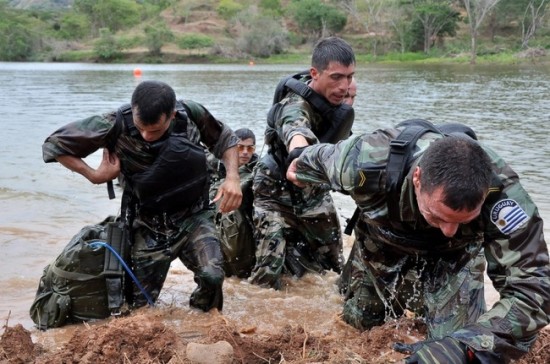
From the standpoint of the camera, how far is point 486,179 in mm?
3025

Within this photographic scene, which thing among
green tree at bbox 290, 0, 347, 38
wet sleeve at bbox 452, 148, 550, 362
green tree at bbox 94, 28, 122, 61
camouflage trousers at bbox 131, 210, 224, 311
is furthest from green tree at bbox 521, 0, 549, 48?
wet sleeve at bbox 452, 148, 550, 362

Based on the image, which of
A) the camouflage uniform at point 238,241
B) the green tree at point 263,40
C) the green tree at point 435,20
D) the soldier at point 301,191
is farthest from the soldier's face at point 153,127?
the green tree at point 263,40

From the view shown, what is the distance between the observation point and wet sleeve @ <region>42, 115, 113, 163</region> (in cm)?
488

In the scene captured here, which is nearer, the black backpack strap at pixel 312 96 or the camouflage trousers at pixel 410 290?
the camouflage trousers at pixel 410 290

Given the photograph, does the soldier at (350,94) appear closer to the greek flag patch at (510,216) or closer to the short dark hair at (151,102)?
the short dark hair at (151,102)

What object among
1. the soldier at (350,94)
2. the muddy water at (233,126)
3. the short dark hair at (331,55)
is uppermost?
the short dark hair at (331,55)

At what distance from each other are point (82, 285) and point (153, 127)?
1.29 m

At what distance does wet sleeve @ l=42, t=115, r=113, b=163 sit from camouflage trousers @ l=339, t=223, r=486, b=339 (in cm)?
199

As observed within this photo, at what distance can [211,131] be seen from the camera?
541 centimetres

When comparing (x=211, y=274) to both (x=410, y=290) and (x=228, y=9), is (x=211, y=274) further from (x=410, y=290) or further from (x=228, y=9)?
(x=228, y=9)

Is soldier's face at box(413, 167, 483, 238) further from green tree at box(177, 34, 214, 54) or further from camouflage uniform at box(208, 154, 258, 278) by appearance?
green tree at box(177, 34, 214, 54)

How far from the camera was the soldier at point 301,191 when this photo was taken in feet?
17.4

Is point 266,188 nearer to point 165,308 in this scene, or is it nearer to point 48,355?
point 165,308

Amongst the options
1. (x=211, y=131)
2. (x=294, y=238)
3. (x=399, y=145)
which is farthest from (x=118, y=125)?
(x=399, y=145)
